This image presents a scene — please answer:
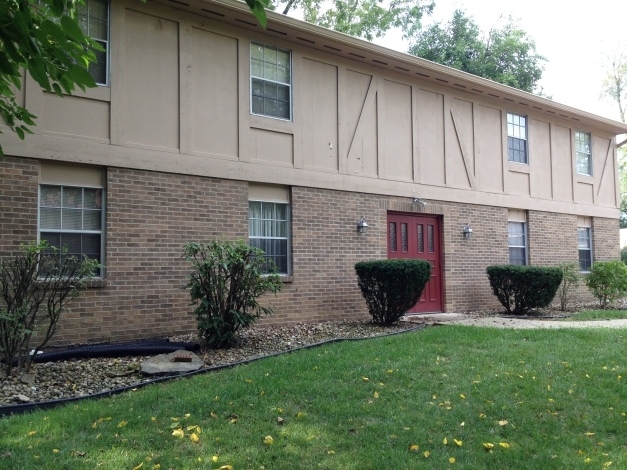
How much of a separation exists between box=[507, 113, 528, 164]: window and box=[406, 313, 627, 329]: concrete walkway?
510 centimetres

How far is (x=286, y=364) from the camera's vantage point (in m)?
6.43

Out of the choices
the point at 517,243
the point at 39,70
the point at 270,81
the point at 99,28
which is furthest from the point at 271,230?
the point at 517,243

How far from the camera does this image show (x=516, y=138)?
47.3 ft

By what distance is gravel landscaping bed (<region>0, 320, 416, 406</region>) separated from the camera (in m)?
5.68

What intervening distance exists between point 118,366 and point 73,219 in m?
2.52

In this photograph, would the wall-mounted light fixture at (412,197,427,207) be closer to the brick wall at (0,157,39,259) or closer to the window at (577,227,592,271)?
the window at (577,227,592,271)

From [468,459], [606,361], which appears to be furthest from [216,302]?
[606,361]

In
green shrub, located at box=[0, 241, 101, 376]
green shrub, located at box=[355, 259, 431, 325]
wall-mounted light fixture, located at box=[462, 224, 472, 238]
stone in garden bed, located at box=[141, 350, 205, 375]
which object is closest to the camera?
green shrub, located at box=[0, 241, 101, 376]

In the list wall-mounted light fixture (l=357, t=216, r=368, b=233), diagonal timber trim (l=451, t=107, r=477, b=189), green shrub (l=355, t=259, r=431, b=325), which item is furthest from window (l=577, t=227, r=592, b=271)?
green shrub (l=355, t=259, r=431, b=325)

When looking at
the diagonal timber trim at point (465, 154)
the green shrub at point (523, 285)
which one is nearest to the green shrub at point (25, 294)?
the green shrub at point (523, 285)

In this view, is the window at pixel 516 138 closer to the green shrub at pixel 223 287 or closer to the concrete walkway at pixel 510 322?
the concrete walkway at pixel 510 322

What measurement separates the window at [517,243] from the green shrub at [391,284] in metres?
5.26

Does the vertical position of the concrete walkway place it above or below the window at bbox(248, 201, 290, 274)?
below

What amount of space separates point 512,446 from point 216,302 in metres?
4.46
